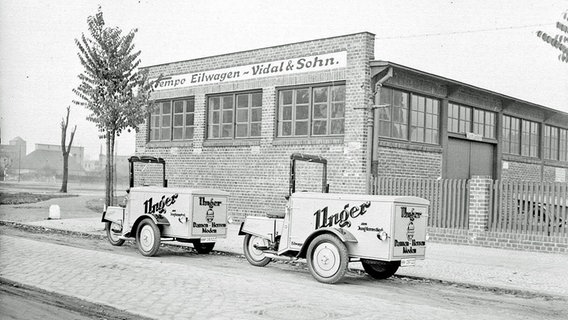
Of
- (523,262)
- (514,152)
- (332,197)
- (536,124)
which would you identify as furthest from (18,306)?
(536,124)

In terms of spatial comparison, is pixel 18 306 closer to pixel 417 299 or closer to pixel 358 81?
pixel 417 299

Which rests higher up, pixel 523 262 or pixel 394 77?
pixel 394 77

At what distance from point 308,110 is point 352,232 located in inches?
404

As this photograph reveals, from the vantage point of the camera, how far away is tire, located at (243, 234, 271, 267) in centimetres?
1140

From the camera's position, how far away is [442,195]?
54.2 feet

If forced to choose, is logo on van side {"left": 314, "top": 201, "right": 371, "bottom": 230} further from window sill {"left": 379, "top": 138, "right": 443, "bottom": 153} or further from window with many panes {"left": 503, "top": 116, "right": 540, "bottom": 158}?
window with many panes {"left": 503, "top": 116, "right": 540, "bottom": 158}

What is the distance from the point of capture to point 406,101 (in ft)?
63.6

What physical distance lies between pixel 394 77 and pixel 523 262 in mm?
7543

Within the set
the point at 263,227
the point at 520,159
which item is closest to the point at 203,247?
the point at 263,227

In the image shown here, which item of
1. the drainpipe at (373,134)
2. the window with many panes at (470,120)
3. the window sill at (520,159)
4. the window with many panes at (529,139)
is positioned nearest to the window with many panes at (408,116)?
the drainpipe at (373,134)

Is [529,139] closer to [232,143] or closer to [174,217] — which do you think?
[232,143]

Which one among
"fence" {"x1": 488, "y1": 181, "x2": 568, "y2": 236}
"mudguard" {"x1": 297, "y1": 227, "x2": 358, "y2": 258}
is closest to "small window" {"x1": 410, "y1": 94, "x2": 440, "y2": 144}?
"fence" {"x1": 488, "y1": 181, "x2": 568, "y2": 236}

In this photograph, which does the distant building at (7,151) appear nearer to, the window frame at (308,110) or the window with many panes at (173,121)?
the window with many panes at (173,121)

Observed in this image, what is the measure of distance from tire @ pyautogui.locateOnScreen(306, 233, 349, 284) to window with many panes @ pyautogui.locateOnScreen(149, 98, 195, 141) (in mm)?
14571
